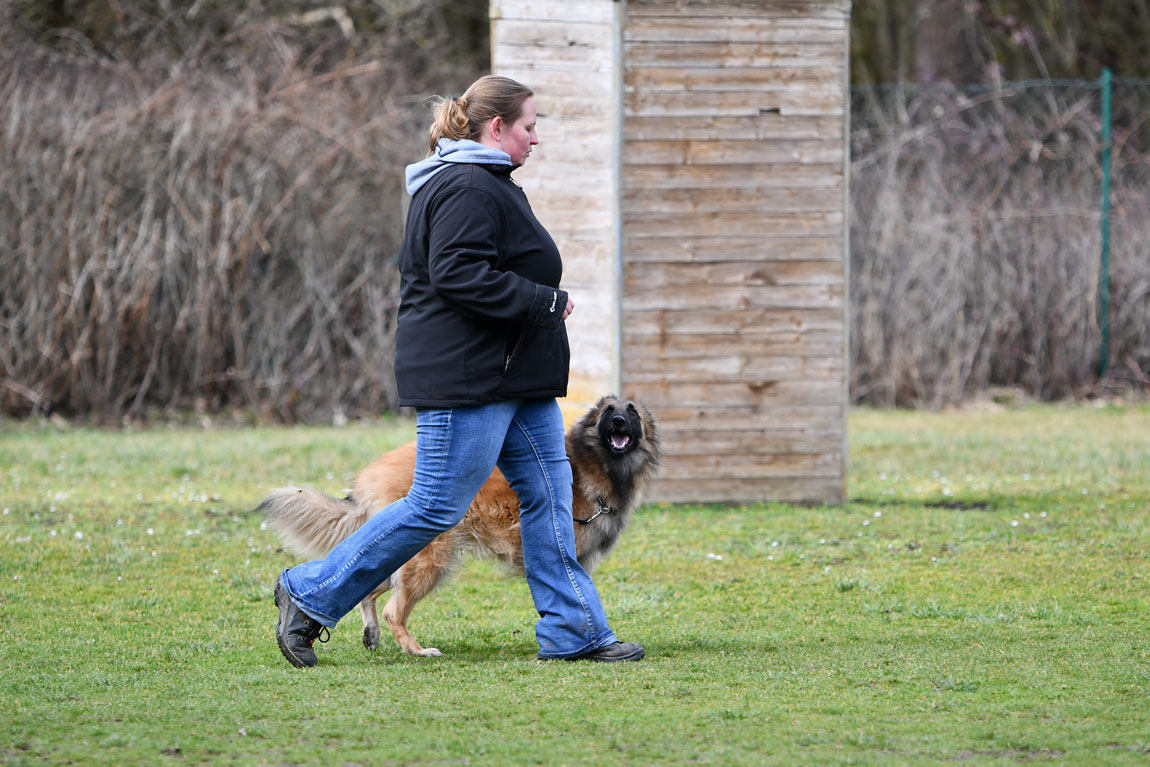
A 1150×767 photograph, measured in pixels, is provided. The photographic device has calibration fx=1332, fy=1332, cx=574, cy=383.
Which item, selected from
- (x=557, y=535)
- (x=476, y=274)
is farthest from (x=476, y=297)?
(x=557, y=535)

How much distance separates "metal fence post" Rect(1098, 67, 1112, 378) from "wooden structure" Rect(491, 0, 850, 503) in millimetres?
5722

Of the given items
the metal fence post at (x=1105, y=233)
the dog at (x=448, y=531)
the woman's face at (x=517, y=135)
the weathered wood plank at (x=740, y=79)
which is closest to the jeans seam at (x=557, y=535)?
the dog at (x=448, y=531)

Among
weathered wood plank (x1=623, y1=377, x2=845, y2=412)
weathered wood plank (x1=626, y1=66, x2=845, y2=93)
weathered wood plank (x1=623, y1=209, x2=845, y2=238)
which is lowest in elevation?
weathered wood plank (x1=623, y1=377, x2=845, y2=412)

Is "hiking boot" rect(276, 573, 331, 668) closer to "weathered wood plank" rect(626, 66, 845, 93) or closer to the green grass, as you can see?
the green grass

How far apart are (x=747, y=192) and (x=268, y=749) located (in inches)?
212

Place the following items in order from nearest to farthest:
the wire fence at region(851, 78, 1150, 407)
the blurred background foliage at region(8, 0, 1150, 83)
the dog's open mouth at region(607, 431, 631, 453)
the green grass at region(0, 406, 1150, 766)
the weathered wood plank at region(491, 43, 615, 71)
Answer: the green grass at region(0, 406, 1150, 766) < the dog's open mouth at region(607, 431, 631, 453) < the weathered wood plank at region(491, 43, 615, 71) < the wire fence at region(851, 78, 1150, 407) < the blurred background foliage at region(8, 0, 1150, 83)

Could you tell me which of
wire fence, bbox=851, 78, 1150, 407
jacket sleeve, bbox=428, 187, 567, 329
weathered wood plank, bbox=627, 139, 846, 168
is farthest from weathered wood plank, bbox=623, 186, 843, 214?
wire fence, bbox=851, 78, 1150, 407

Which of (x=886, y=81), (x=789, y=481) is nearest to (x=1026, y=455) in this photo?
(x=789, y=481)

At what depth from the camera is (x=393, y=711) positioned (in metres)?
3.74

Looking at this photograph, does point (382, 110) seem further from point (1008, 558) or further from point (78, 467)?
point (1008, 558)

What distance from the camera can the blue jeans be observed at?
420 cm

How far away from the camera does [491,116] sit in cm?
425

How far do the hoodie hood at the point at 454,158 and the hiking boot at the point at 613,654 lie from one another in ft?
5.30

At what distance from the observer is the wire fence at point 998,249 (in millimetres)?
12578
